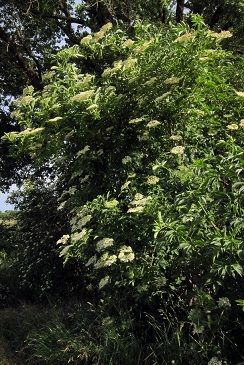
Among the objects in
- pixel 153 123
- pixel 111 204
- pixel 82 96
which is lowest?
pixel 111 204

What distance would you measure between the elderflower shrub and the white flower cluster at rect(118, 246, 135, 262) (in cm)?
1

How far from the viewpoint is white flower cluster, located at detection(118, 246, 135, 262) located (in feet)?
14.7

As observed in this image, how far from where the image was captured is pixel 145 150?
17.1 ft

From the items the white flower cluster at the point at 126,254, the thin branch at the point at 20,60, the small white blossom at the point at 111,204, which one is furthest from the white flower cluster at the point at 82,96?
the thin branch at the point at 20,60

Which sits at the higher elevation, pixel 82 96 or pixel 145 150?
pixel 82 96

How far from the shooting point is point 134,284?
15.9ft

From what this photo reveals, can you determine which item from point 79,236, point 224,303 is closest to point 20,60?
point 79,236

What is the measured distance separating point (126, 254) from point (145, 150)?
1.21m

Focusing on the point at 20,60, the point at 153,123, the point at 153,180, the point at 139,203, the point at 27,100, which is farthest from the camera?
the point at 20,60

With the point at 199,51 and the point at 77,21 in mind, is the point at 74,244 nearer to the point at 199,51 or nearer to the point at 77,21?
the point at 199,51

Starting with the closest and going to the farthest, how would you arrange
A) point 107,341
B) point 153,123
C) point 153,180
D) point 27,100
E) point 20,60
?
point 153,180 < point 153,123 < point 107,341 < point 27,100 < point 20,60

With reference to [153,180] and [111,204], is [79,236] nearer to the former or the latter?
[111,204]

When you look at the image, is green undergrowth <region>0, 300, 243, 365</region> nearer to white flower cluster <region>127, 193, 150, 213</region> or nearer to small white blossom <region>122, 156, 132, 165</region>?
white flower cluster <region>127, 193, 150, 213</region>

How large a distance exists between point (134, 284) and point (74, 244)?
723 mm
